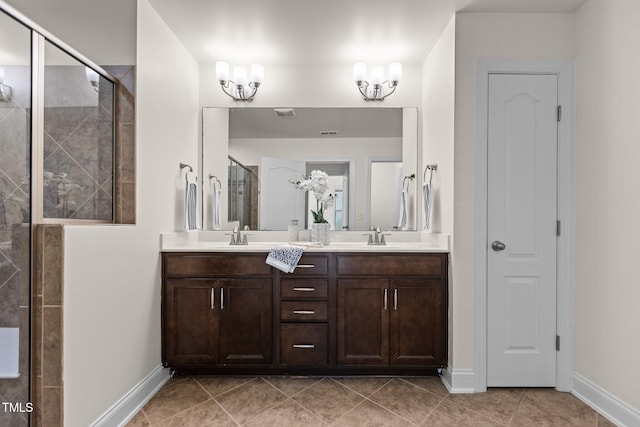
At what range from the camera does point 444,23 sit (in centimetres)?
259

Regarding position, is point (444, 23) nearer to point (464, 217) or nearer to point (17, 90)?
point (464, 217)

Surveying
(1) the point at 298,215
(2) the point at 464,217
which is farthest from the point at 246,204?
(2) the point at 464,217

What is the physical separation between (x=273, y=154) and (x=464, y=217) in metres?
1.65

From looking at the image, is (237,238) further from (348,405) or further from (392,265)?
(348,405)

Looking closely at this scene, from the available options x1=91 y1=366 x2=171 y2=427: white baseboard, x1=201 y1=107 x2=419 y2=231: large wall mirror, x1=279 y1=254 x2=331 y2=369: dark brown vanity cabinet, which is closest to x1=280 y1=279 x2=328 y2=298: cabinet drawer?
x1=279 y1=254 x2=331 y2=369: dark brown vanity cabinet

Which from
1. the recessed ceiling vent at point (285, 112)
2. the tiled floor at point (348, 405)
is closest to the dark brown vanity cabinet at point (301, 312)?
the tiled floor at point (348, 405)

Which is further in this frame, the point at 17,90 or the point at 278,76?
the point at 278,76

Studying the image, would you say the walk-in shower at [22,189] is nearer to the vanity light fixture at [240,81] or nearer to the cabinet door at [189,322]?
the cabinet door at [189,322]

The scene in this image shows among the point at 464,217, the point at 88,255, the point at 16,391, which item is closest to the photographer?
the point at 16,391

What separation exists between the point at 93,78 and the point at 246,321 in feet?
5.75

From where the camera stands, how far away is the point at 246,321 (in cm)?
262

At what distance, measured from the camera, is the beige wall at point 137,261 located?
5.72 feet

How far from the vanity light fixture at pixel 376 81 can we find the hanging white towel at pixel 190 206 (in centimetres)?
160

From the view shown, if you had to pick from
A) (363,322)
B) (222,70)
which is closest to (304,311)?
(363,322)
